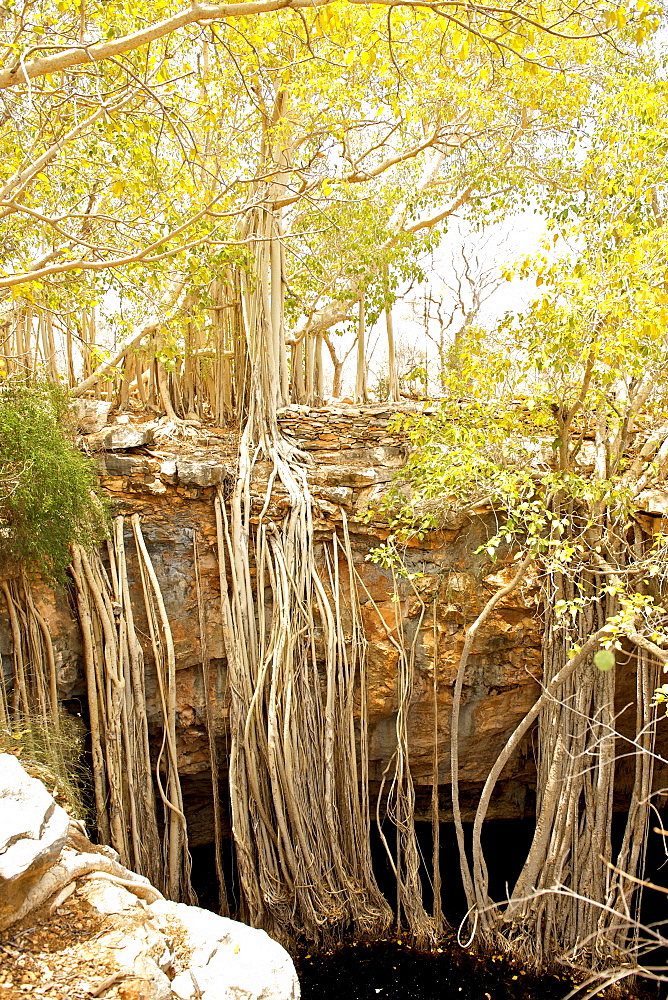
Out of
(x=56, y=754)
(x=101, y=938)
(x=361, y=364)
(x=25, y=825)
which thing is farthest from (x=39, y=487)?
(x=361, y=364)

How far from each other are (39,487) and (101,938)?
1952 mm

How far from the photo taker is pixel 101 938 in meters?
1.93

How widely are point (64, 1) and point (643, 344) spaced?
8.16 feet

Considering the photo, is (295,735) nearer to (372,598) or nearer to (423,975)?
(372,598)

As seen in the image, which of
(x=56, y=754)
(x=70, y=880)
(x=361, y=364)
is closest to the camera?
(x=70, y=880)

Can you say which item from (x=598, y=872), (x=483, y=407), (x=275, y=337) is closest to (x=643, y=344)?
(x=483, y=407)

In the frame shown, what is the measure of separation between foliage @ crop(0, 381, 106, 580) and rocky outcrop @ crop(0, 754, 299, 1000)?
1332 millimetres

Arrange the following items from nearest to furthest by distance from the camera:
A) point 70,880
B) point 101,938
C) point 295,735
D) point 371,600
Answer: point 101,938 < point 70,880 < point 295,735 < point 371,600

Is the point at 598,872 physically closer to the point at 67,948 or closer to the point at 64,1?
the point at 67,948

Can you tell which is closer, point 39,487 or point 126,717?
point 39,487

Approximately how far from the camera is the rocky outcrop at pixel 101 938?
5.95 feet

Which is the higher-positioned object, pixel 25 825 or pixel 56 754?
pixel 25 825

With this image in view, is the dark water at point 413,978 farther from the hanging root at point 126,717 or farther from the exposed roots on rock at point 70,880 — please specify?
the exposed roots on rock at point 70,880

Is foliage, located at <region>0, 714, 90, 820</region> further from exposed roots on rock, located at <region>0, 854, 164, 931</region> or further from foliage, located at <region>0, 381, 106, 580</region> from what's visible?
foliage, located at <region>0, 381, 106, 580</region>
